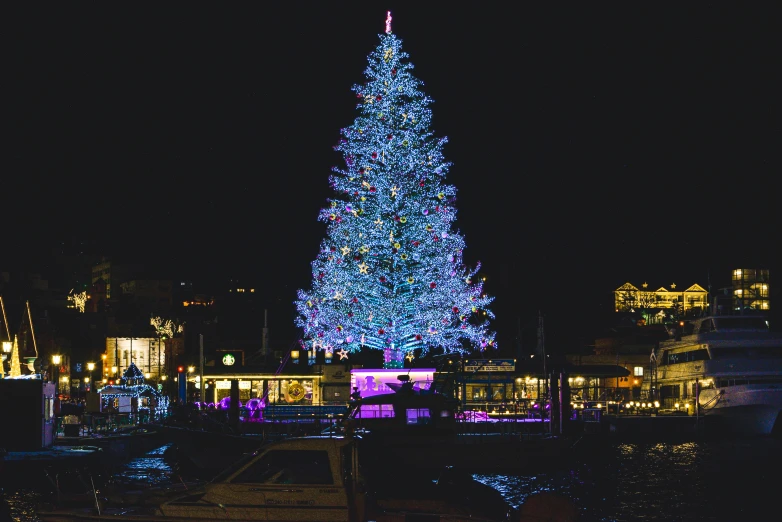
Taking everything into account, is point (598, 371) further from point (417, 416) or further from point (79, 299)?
point (79, 299)

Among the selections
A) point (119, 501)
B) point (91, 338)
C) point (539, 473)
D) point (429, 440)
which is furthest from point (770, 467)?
point (91, 338)

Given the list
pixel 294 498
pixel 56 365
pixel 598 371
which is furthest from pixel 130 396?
pixel 294 498

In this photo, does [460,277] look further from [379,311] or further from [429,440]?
[429,440]

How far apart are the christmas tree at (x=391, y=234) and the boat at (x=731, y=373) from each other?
16.9 metres

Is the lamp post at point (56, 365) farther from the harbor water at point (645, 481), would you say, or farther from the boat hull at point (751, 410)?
the boat hull at point (751, 410)

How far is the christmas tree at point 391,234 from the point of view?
47188 mm

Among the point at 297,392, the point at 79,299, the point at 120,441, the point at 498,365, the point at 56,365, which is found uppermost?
the point at 79,299

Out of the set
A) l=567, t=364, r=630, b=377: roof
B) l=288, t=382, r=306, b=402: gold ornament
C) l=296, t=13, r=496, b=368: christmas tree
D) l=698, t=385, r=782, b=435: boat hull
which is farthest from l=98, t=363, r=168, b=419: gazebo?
l=698, t=385, r=782, b=435: boat hull

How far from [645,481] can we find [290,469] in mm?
22123

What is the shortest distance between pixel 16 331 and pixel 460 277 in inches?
1364

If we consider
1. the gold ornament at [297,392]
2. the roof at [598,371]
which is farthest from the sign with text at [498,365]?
the roof at [598,371]

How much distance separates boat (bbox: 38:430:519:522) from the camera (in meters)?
14.0

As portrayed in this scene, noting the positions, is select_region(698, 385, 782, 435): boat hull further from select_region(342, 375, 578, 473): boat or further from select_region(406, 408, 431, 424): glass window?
select_region(406, 408, 431, 424): glass window

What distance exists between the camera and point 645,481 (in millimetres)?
33844
